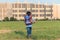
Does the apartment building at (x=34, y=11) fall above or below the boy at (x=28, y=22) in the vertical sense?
below

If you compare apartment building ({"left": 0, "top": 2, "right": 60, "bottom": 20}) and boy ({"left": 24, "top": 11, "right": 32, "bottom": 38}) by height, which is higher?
boy ({"left": 24, "top": 11, "right": 32, "bottom": 38})

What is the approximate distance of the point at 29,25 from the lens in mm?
11938

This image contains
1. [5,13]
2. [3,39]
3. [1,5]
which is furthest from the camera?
[5,13]

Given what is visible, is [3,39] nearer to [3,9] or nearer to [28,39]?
[28,39]

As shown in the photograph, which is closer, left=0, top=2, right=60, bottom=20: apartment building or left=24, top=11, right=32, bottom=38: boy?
left=24, top=11, right=32, bottom=38: boy

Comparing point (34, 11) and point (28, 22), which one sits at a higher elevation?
point (28, 22)

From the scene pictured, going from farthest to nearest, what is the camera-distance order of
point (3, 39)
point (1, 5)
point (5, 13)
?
1. point (5, 13)
2. point (1, 5)
3. point (3, 39)

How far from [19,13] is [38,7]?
9430 mm

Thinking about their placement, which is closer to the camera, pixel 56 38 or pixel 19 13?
pixel 56 38

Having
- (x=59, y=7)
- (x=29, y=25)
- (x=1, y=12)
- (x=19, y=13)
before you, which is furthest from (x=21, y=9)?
(x=29, y=25)

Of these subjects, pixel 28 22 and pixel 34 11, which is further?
pixel 34 11

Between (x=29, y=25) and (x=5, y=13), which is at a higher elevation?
(x=29, y=25)

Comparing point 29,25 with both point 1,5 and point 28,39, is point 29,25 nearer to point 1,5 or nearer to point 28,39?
point 28,39

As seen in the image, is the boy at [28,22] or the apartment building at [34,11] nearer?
the boy at [28,22]
